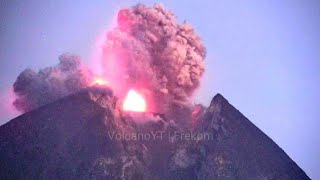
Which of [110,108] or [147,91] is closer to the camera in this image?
[110,108]

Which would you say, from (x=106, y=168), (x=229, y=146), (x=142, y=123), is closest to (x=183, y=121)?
(x=142, y=123)

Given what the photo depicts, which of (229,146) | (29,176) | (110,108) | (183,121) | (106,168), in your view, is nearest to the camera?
(29,176)

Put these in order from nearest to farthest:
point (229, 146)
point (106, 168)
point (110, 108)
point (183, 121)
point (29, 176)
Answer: point (29, 176) → point (106, 168) → point (229, 146) → point (110, 108) → point (183, 121)

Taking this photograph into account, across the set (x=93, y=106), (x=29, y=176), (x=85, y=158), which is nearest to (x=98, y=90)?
(x=93, y=106)

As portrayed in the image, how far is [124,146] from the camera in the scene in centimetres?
3825

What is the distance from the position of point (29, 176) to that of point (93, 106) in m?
9.40

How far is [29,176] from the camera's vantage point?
32.4 m

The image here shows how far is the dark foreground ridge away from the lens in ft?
112

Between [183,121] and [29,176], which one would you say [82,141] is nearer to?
[29,176]

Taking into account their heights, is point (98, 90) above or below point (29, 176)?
above

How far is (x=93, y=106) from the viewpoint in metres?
39.3

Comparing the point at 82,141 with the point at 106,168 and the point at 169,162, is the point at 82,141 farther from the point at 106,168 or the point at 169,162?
the point at 169,162

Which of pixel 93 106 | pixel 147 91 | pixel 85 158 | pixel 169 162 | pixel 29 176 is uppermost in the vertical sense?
pixel 147 91

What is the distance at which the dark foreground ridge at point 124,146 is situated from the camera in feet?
112
